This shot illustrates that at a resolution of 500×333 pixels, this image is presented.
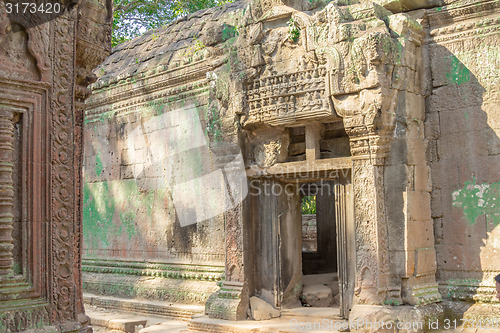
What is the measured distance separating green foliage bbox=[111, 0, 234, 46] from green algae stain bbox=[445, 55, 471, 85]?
9.63m

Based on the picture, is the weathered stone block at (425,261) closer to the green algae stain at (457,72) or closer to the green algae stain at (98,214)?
the green algae stain at (457,72)

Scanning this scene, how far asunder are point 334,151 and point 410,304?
2.08 metres

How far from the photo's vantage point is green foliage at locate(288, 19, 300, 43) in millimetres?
6941

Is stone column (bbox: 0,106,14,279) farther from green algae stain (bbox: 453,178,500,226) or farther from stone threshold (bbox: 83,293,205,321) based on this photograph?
green algae stain (bbox: 453,178,500,226)

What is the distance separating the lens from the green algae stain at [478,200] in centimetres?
626

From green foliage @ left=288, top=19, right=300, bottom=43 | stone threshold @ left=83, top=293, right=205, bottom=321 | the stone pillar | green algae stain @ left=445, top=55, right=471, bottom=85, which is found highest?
green foliage @ left=288, top=19, right=300, bottom=43

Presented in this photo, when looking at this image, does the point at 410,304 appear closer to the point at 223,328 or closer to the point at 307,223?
the point at 223,328

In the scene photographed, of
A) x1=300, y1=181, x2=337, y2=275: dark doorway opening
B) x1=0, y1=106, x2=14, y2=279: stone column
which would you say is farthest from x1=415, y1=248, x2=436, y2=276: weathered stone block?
x1=0, y1=106, x2=14, y2=279: stone column

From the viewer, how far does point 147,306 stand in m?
8.70

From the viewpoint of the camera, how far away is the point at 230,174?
757 centimetres

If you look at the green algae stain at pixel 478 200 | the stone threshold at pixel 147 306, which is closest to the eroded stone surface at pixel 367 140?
the green algae stain at pixel 478 200

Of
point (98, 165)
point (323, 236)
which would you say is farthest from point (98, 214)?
point (323, 236)

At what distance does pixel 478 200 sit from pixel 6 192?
16.1 ft

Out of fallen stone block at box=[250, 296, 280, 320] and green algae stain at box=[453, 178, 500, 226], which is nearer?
green algae stain at box=[453, 178, 500, 226]
